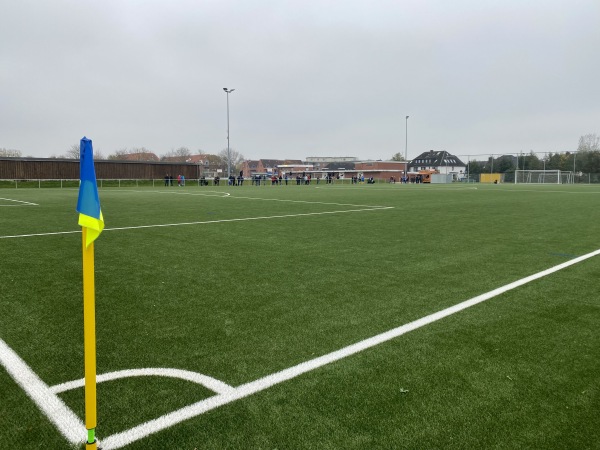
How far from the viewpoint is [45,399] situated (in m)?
2.65

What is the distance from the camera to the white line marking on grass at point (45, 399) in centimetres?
234

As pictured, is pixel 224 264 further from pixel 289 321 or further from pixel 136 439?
pixel 136 439

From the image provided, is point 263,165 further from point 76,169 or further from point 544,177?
point 76,169

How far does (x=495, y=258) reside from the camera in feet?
23.2

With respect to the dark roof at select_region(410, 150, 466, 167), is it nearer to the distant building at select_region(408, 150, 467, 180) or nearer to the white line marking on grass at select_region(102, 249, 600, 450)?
the distant building at select_region(408, 150, 467, 180)

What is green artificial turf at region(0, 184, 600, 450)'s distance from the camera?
241 cm

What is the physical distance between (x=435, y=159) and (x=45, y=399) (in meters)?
137

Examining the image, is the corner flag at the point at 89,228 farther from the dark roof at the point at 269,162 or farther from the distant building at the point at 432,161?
the dark roof at the point at 269,162

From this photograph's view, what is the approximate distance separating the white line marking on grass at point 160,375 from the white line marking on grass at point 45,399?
89 mm

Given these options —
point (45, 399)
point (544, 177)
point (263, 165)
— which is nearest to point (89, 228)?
point (45, 399)

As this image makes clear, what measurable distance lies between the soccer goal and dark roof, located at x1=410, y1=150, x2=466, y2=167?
44075 mm

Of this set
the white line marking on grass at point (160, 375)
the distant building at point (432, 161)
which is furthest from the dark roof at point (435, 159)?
the white line marking on grass at point (160, 375)

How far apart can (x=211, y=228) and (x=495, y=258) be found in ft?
21.2

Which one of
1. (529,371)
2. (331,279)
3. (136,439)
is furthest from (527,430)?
(331,279)
